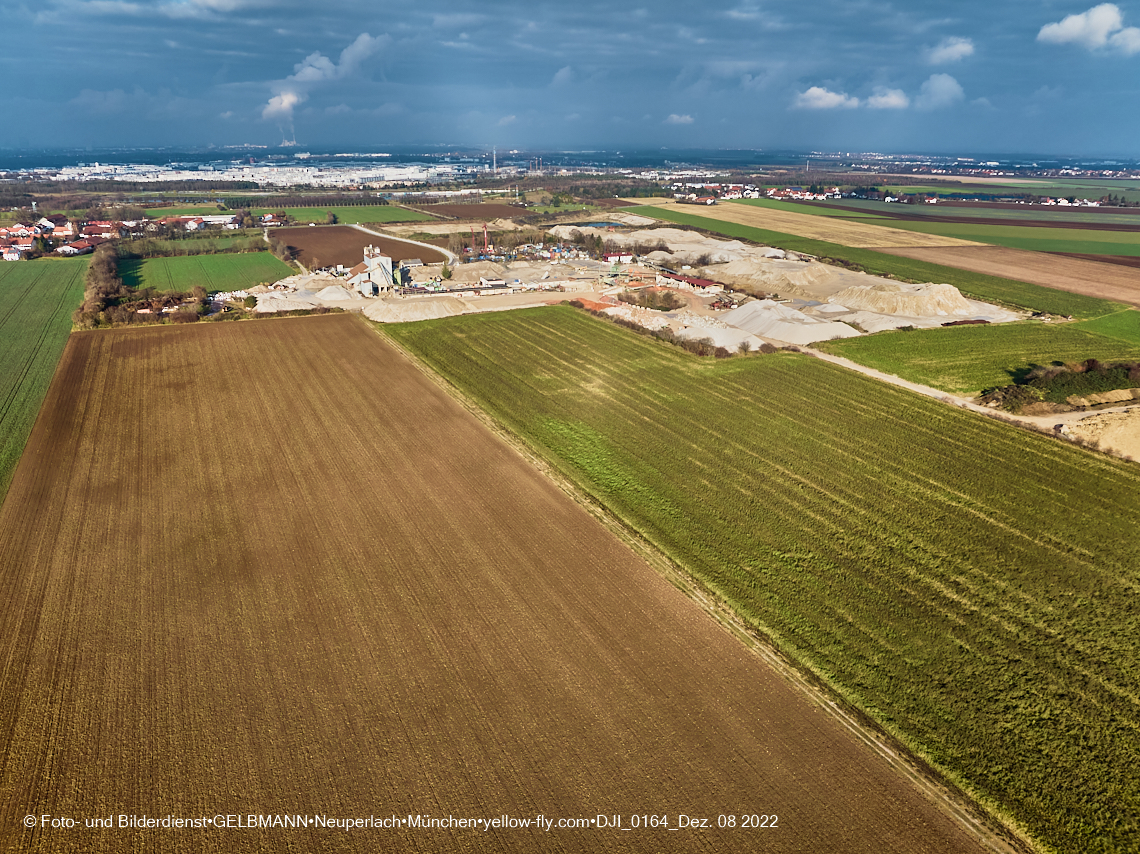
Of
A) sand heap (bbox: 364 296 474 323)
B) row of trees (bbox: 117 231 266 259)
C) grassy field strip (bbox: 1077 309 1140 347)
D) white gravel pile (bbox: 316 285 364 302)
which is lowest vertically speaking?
grassy field strip (bbox: 1077 309 1140 347)

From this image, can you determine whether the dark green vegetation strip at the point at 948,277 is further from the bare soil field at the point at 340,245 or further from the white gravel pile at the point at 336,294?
the white gravel pile at the point at 336,294

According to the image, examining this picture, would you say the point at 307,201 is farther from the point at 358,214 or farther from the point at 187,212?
the point at 358,214

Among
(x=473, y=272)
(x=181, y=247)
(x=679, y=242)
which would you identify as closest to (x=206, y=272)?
(x=181, y=247)

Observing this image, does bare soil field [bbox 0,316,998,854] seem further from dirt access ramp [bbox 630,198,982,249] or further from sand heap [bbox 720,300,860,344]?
dirt access ramp [bbox 630,198,982,249]

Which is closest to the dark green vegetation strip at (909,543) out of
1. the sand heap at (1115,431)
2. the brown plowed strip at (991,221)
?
the sand heap at (1115,431)

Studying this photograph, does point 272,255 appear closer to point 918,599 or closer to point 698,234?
point 698,234

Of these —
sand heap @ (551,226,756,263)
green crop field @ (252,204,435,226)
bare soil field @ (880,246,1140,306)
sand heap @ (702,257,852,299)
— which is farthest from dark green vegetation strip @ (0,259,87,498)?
bare soil field @ (880,246,1140,306)
